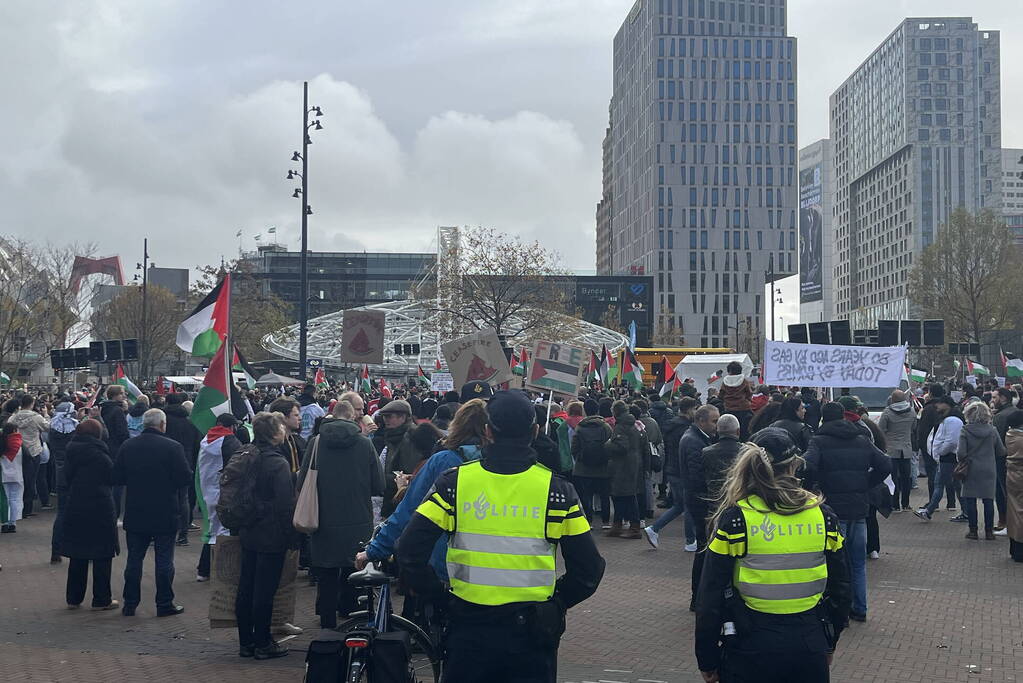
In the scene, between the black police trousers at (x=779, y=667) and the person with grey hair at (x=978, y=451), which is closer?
the black police trousers at (x=779, y=667)

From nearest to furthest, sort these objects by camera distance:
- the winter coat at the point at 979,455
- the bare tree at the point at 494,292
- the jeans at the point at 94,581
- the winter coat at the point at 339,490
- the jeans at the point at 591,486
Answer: the winter coat at the point at 339,490 < the jeans at the point at 94,581 < the winter coat at the point at 979,455 < the jeans at the point at 591,486 < the bare tree at the point at 494,292

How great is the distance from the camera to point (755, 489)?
4465mm

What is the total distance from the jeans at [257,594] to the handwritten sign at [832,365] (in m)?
11.2

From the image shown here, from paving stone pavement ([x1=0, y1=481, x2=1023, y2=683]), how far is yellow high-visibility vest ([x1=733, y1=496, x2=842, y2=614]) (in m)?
2.95

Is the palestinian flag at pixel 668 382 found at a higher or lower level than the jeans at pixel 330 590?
higher

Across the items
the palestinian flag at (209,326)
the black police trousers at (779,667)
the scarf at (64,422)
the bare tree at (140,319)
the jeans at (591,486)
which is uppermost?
the bare tree at (140,319)

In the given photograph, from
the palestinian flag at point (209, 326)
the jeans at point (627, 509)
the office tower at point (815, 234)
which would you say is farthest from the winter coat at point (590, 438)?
the office tower at point (815, 234)

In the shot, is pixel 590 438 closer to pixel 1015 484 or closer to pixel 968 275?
pixel 1015 484

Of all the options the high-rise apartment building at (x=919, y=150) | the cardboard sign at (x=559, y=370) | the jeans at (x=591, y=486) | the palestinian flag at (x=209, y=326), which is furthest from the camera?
the high-rise apartment building at (x=919, y=150)

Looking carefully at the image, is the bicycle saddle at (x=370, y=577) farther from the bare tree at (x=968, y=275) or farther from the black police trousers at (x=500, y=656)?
the bare tree at (x=968, y=275)

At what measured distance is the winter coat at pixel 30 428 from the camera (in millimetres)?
14320

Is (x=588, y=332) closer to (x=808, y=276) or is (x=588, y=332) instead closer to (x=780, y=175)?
(x=780, y=175)

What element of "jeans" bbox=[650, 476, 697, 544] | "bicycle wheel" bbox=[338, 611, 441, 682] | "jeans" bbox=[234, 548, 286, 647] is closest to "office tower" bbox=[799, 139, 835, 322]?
"jeans" bbox=[650, 476, 697, 544]

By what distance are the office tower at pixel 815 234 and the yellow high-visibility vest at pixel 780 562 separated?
127745 mm
